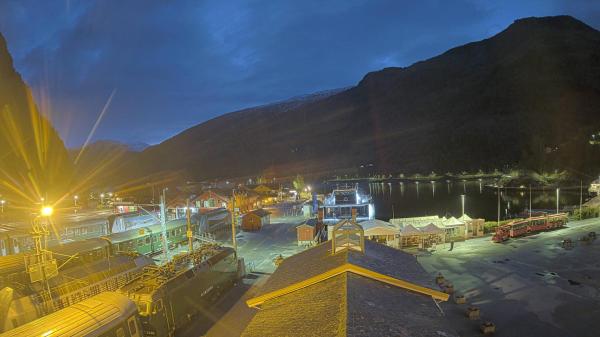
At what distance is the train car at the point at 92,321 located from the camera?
10.2 m

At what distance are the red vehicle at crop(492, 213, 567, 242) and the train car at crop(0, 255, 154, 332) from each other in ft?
92.6

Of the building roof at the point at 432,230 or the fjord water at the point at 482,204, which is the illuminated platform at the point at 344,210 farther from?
the fjord water at the point at 482,204

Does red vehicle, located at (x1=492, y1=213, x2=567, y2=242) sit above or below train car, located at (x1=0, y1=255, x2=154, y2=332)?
below

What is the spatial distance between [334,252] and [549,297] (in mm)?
14244

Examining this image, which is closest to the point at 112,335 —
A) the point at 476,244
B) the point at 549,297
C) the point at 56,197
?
the point at 549,297

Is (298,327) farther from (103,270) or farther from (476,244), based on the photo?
(476,244)

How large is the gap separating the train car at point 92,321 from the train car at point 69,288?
2.71 metres

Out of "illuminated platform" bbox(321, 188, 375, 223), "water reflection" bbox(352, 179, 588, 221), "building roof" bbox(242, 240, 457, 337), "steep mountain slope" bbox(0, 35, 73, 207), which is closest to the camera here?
"building roof" bbox(242, 240, 457, 337)

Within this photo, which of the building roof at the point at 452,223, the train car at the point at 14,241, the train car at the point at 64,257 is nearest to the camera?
the train car at the point at 64,257

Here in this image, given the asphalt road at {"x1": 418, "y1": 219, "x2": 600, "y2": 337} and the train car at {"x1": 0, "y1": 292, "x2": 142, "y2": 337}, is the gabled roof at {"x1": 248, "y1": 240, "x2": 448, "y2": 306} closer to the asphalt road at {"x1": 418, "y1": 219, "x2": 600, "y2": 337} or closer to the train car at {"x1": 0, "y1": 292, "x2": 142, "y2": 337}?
the train car at {"x1": 0, "y1": 292, "x2": 142, "y2": 337}

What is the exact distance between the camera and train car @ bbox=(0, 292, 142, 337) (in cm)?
1020

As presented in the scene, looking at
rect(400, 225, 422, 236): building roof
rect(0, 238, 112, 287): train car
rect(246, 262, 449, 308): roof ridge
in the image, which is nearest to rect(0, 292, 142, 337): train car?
rect(0, 238, 112, 287): train car

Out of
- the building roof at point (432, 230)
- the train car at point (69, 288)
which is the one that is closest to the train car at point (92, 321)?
the train car at point (69, 288)

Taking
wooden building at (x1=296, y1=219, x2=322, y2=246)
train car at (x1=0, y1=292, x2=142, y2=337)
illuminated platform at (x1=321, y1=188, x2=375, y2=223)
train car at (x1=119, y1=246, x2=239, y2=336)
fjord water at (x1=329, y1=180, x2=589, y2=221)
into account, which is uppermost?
train car at (x1=0, y1=292, x2=142, y2=337)
